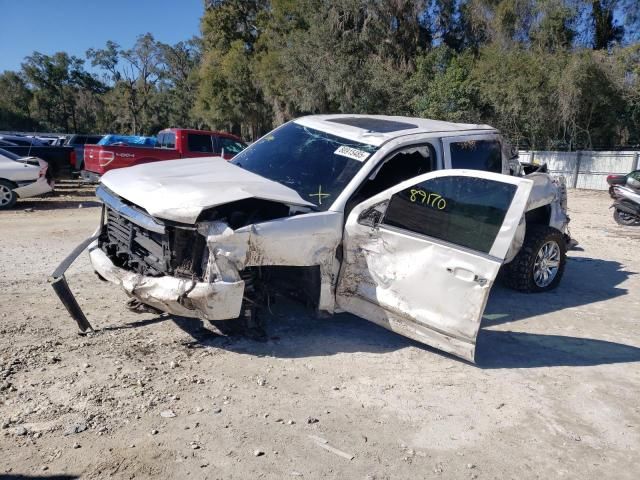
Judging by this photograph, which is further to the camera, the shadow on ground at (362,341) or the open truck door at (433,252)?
the shadow on ground at (362,341)

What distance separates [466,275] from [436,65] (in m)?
27.4

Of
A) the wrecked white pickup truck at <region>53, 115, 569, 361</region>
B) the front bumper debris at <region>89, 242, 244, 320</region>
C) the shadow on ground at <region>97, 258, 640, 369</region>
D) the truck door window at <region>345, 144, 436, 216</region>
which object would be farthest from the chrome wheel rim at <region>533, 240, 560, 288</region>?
the front bumper debris at <region>89, 242, 244, 320</region>

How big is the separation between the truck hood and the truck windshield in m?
0.22

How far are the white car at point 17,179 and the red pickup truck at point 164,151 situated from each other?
5.12ft

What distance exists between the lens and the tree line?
23359 mm

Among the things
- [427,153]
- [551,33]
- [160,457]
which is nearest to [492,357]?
[427,153]

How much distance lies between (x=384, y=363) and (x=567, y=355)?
173cm

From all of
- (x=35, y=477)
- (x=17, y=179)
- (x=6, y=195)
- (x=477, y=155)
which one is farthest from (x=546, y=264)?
(x=6, y=195)

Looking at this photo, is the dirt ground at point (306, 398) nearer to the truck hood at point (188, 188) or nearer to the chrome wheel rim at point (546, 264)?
the chrome wheel rim at point (546, 264)

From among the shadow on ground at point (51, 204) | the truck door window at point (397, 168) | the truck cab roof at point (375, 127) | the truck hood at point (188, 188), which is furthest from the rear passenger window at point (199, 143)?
the truck door window at point (397, 168)

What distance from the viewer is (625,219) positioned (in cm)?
1265

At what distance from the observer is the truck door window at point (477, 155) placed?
5574 mm

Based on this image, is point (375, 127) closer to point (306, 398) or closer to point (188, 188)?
point (188, 188)

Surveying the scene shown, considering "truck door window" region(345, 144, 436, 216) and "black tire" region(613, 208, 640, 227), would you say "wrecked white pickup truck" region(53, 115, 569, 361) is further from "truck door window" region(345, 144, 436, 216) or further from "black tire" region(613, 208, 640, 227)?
"black tire" region(613, 208, 640, 227)
